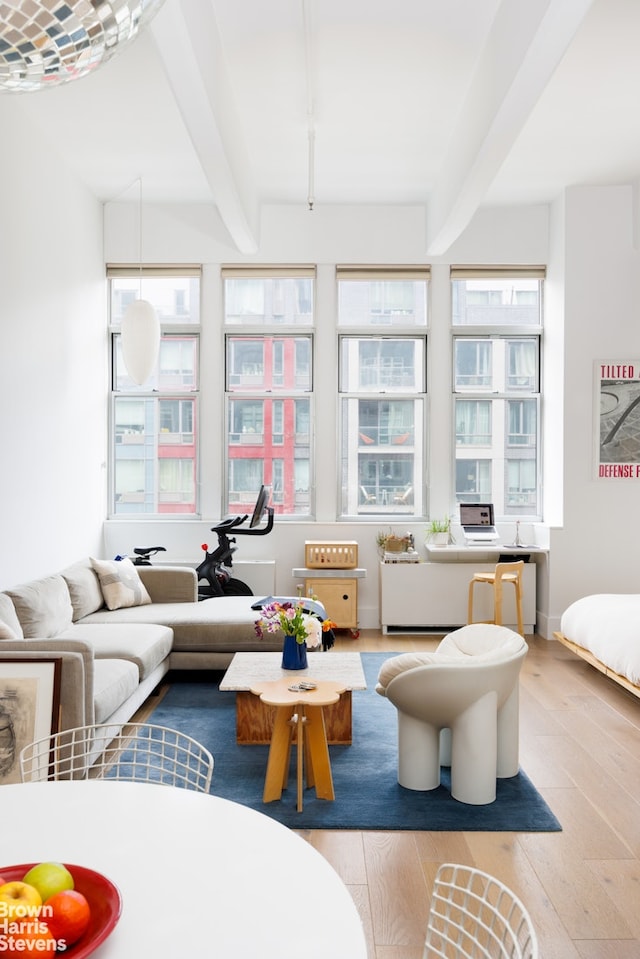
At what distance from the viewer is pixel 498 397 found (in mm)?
7145

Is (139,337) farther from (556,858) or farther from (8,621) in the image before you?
(556,858)

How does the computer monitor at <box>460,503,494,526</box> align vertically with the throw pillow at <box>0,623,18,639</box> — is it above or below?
above

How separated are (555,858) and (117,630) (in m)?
2.84

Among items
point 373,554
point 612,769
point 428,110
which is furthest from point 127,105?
point 612,769

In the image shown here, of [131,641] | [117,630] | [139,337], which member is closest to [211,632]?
[117,630]

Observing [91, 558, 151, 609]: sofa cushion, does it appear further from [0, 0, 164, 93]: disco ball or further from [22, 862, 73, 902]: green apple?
[0, 0, 164, 93]: disco ball

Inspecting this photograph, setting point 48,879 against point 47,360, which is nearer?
point 48,879

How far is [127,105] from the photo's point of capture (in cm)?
495

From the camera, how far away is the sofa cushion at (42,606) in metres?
4.25

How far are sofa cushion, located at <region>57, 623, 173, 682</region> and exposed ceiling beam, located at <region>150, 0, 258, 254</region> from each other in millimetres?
2817

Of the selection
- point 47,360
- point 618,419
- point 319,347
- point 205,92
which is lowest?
point 618,419

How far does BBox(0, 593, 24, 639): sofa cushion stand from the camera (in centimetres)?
365

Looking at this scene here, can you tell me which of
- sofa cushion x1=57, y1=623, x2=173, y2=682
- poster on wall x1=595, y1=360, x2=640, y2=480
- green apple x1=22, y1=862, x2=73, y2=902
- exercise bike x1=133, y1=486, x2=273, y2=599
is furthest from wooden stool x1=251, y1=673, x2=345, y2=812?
poster on wall x1=595, y1=360, x2=640, y2=480

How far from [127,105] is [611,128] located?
3187 millimetres
